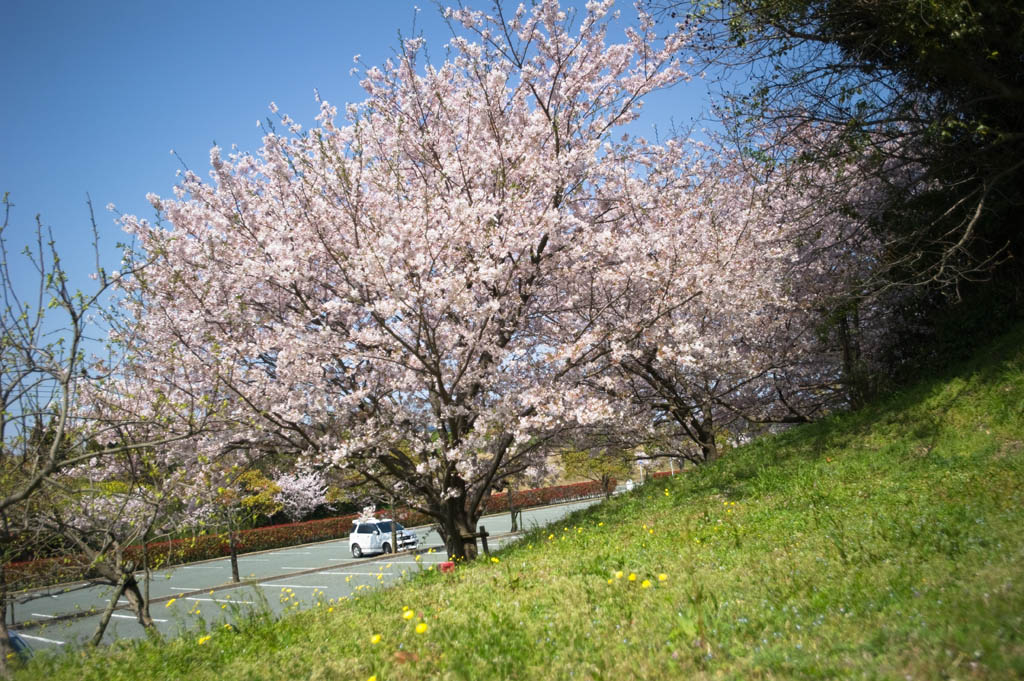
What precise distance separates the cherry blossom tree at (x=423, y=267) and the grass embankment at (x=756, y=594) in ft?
7.16


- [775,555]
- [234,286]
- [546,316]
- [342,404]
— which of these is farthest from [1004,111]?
[234,286]

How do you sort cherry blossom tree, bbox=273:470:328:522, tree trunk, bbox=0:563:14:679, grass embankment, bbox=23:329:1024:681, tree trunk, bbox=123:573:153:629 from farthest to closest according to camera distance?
cherry blossom tree, bbox=273:470:328:522 < tree trunk, bbox=123:573:153:629 < tree trunk, bbox=0:563:14:679 < grass embankment, bbox=23:329:1024:681

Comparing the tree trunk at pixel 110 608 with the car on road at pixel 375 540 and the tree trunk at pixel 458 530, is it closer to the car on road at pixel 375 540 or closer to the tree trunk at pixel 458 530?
the tree trunk at pixel 458 530

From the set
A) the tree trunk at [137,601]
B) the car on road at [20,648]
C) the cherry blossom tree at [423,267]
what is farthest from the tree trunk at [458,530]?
the car on road at [20,648]

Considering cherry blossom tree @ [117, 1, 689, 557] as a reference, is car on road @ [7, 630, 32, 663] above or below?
below

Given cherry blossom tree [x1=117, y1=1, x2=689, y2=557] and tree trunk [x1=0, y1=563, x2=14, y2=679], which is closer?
tree trunk [x1=0, y1=563, x2=14, y2=679]

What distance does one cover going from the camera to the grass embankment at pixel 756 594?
3.32 meters

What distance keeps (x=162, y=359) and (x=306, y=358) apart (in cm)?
238

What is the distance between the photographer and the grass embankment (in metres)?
3.32

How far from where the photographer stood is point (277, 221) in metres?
9.90

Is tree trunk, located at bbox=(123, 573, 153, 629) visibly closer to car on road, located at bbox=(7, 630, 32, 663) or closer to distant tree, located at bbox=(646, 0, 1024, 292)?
car on road, located at bbox=(7, 630, 32, 663)

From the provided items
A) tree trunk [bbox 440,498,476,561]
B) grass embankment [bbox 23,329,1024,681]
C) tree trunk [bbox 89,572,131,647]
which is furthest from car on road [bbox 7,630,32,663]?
tree trunk [bbox 440,498,476,561]

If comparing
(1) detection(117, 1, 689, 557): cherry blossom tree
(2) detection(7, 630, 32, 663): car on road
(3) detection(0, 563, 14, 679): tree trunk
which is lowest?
(2) detection(7, 630, 32, 663): car on road

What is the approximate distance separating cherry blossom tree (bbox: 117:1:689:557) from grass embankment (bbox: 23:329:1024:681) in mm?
2182
